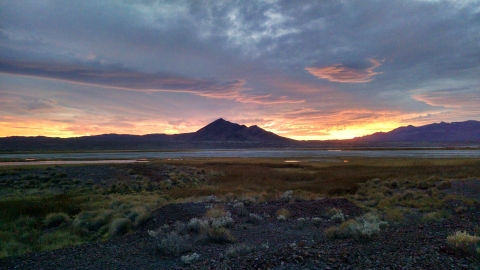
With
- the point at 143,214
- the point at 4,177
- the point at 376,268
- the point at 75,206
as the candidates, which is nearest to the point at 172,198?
the point at 75,206

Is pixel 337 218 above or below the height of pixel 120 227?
above

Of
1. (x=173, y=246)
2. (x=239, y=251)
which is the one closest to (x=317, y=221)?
(x=239, y=251)

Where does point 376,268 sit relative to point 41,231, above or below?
above

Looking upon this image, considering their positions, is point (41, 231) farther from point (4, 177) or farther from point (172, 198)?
point (4, 177)

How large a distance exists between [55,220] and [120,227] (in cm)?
466

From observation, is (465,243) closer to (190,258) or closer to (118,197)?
(190,258)

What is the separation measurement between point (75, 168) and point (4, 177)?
21.9 feet

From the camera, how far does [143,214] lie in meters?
13.6

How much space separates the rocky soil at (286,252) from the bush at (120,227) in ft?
2.60

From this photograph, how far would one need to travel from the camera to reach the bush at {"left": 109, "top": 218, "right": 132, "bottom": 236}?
41.4 ft

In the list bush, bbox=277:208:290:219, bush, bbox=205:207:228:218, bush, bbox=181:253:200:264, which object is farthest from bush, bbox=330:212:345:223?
bush, bbox=181:253:200:264

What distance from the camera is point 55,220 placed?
15.2 m

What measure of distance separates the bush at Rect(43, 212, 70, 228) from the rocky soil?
5.34 m

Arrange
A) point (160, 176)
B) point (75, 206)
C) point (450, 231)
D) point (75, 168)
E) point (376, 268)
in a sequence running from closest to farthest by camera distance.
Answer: point (376, 268) → point (450, 231) → point (75, 206) → point (160, 176) → point (75, 168)
